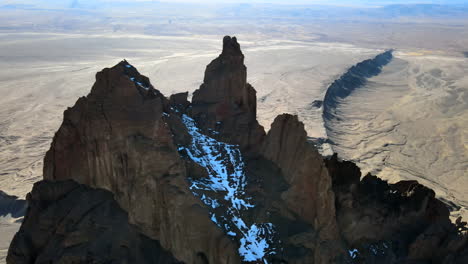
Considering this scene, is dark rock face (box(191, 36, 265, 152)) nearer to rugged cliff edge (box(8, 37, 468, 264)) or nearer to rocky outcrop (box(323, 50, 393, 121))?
rugged cliff edge (box(8, 37, 468, 264))

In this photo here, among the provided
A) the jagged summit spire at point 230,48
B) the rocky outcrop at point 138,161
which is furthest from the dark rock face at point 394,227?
the jagged summit spire at point 230,48

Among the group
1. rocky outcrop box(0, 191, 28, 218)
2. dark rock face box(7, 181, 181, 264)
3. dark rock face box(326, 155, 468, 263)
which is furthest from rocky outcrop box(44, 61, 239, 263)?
rocky outcrop box(0, 191, 28, 218)

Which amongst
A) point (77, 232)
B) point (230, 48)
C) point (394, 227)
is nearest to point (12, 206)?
point (77, 232)

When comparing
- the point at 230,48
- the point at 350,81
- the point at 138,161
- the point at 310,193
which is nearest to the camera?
the point at 138,161

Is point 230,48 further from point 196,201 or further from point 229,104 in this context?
point 196,201

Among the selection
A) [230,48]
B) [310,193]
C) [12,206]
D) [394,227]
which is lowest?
[12,206]

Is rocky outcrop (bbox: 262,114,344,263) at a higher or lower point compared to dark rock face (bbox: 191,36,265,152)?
lower
